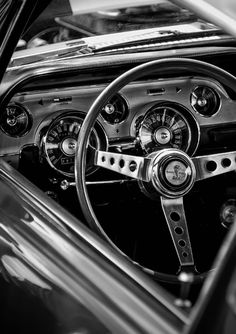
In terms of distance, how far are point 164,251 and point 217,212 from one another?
0.98ft

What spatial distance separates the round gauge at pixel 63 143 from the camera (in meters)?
2.50

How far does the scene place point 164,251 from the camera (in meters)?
2.55

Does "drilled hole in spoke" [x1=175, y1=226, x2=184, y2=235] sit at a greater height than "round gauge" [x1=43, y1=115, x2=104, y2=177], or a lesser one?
lesser

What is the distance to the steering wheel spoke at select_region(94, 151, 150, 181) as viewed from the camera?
7.11ft

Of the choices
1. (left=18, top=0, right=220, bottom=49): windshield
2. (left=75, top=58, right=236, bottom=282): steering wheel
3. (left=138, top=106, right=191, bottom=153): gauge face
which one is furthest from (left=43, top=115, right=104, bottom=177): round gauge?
(left=18, top=0, right=220, bottom=49): windshield

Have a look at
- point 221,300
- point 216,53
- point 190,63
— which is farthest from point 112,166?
point 221,300

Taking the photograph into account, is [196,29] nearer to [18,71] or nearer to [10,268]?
[18,71]

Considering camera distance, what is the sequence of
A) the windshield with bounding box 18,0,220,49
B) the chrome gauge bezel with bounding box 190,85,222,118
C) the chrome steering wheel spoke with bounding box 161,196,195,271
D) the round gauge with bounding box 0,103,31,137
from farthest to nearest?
the windshield with bounding box 18,0,220,49 → the chrome gauge bezel with bounding box 190,85,222,118 → the round gauge with bounding box 0,103,31,137 → the chrome steering wheel spoke with bounding box 161,196,195,271

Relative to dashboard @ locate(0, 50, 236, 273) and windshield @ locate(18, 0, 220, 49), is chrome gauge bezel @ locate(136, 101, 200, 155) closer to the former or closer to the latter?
dashboard @ locate(0, 50, 236, 273)

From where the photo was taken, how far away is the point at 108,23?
3195mm

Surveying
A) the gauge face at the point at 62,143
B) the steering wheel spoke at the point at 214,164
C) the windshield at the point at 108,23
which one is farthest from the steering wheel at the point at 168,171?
the windshield at the point at 108,23

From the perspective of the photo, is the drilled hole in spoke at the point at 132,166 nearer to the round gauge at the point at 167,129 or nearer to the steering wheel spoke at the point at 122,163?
the steering wheel spoke at the point at 122,163

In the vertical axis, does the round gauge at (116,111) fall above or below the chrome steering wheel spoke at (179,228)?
above

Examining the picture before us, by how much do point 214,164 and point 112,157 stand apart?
0.35 m
